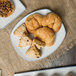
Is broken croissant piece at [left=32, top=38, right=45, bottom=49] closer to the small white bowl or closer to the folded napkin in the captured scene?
the small white bowl

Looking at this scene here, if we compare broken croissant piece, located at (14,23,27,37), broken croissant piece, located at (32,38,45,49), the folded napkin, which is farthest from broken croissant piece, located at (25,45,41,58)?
the folded napkin

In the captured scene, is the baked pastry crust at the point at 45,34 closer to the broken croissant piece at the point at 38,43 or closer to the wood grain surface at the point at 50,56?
the broken croissant piece at the point at 38,43

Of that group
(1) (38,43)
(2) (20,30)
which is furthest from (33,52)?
(2) (20,30)

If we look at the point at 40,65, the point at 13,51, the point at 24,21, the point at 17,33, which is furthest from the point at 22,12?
the point at 40,65

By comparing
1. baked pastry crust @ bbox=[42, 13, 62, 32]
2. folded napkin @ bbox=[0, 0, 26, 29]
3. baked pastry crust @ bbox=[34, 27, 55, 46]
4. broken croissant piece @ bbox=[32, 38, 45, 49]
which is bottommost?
broken croissant piece @ bbox=[32, 38, 45, 49]

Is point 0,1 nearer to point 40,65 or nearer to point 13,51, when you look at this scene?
point 13,51

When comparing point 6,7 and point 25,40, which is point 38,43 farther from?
point 6,7

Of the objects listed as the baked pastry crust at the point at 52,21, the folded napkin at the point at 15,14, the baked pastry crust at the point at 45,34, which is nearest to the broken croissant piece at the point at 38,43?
the baked pastry crust at the point at 45,34
